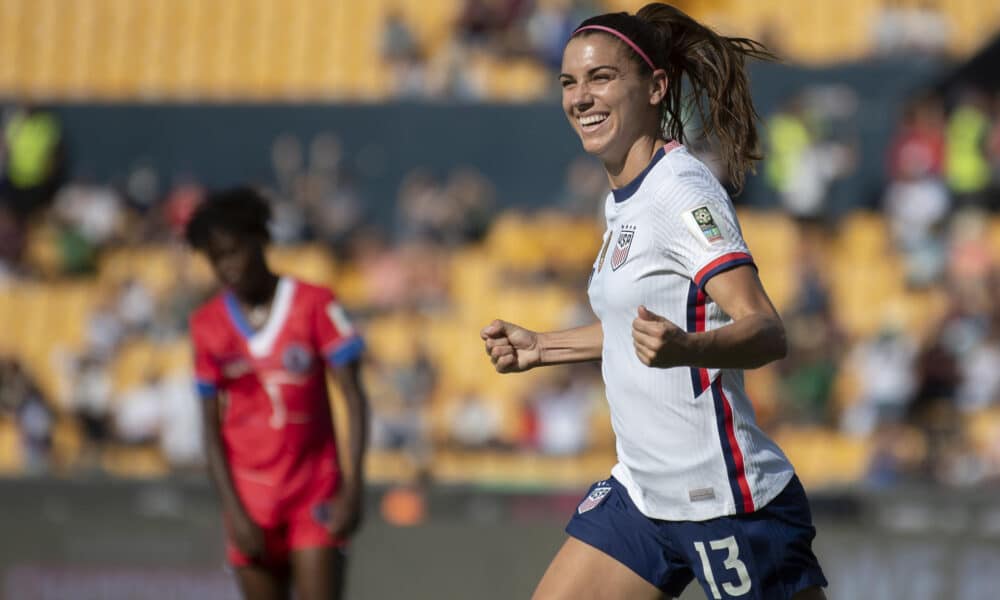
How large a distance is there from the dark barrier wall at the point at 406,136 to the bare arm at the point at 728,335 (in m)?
11.6

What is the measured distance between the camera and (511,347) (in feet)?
15.7

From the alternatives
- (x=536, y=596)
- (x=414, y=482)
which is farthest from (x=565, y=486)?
(x=536, y=596)

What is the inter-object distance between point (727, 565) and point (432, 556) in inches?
194

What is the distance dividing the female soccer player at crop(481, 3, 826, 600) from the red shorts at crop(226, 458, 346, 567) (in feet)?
6.15

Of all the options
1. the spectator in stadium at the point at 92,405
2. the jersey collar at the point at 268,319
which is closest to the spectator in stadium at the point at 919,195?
the spectator in stadium at the point at 92,405

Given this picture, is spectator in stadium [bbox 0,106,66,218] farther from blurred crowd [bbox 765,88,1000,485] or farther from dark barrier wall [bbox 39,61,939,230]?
blurred crowd [bbox 765,88,1000,485]

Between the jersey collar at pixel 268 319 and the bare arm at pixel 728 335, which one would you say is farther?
the jersey collar at pixel 268 319

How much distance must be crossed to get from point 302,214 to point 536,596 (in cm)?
1205

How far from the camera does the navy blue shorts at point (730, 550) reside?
4383mm

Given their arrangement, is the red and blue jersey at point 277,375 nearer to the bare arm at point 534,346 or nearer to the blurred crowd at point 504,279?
the bare arm at point 534,346

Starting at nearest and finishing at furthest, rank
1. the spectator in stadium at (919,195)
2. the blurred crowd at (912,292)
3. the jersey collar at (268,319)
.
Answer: the jersey collar at (268,319) < the blurred crowd at (912,292) < the spectator in stadium at (919,195)

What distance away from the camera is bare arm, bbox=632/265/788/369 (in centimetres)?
369

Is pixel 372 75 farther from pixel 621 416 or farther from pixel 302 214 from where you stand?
pixel 621 416

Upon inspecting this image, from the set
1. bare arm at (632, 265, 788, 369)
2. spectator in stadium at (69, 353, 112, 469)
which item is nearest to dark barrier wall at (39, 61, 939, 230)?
spectator in stadium at (69, 353, 112, 469)
